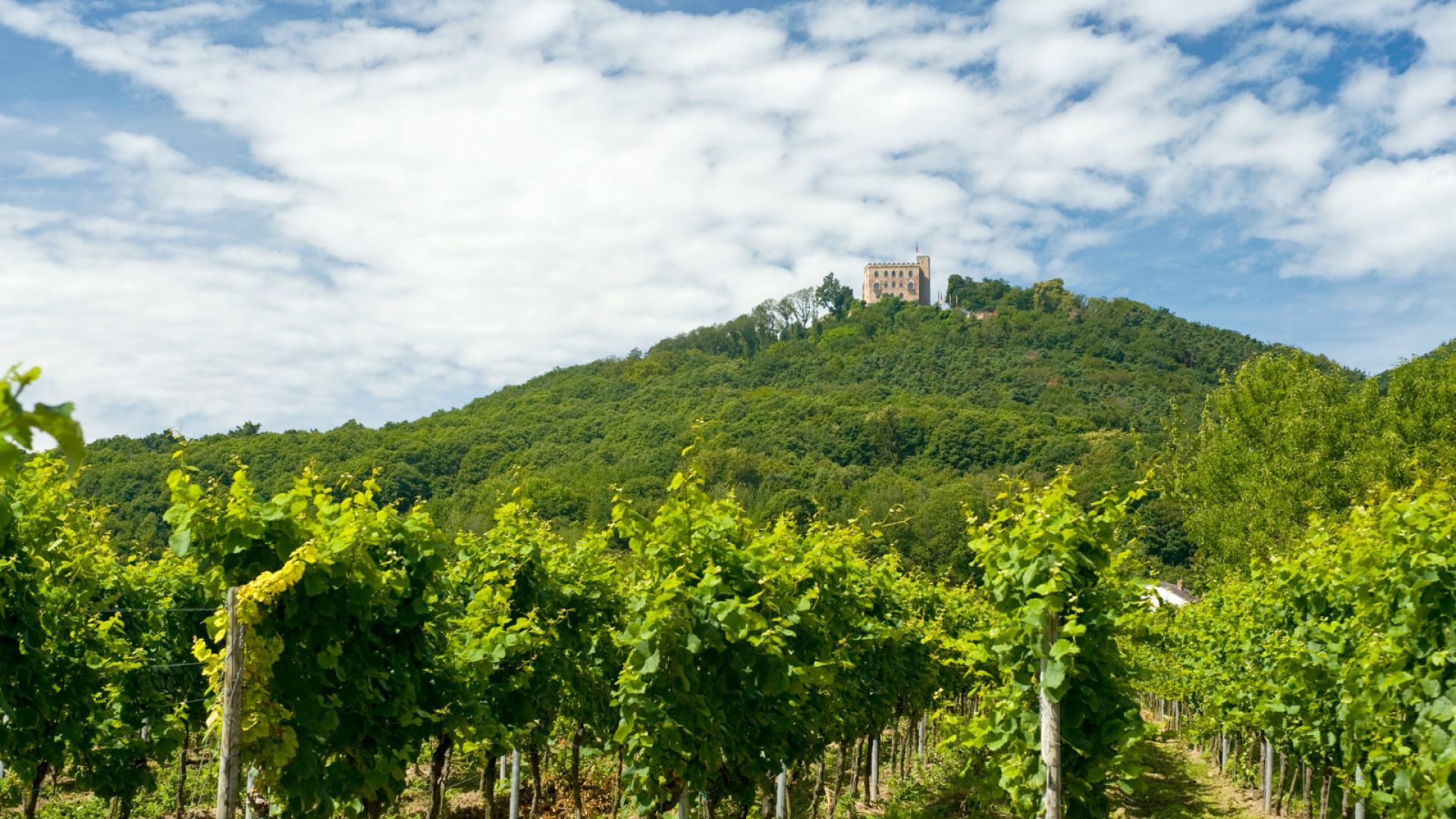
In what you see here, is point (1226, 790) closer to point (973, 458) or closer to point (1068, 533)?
point (1068, 533)

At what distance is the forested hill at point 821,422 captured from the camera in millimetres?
49781

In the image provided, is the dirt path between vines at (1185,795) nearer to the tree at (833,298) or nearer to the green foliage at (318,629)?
the green foliage at (318,629)

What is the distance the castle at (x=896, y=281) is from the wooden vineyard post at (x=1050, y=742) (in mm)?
139856

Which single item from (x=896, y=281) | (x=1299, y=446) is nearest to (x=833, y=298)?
(x=896, y=281)

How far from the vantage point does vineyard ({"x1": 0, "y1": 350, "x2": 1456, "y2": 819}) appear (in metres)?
6.12

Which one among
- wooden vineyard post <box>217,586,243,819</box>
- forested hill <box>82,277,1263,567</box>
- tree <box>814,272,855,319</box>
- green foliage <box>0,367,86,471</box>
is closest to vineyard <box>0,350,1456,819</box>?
wooden vineyard post <box>217,586,243,819</box>

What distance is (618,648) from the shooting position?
11.0m

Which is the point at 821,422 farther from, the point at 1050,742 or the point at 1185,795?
the point at 1050,742

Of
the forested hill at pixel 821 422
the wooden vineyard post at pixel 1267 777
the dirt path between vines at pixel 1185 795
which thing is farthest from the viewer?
the forested hill at pixel 821 422

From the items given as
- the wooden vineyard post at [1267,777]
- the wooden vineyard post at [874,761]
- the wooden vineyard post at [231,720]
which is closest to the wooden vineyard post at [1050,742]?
the wooden vineyard post at [231,720]

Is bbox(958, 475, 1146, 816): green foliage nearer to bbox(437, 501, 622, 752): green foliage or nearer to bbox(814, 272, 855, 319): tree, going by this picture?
bbox(437, 501, 622, 752): green foliage

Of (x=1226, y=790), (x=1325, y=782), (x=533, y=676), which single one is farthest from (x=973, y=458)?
(x=533, y=676)

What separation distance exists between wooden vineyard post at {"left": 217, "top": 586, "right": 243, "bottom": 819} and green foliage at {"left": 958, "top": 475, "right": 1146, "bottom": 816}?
206 inches

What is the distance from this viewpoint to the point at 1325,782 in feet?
41.9
